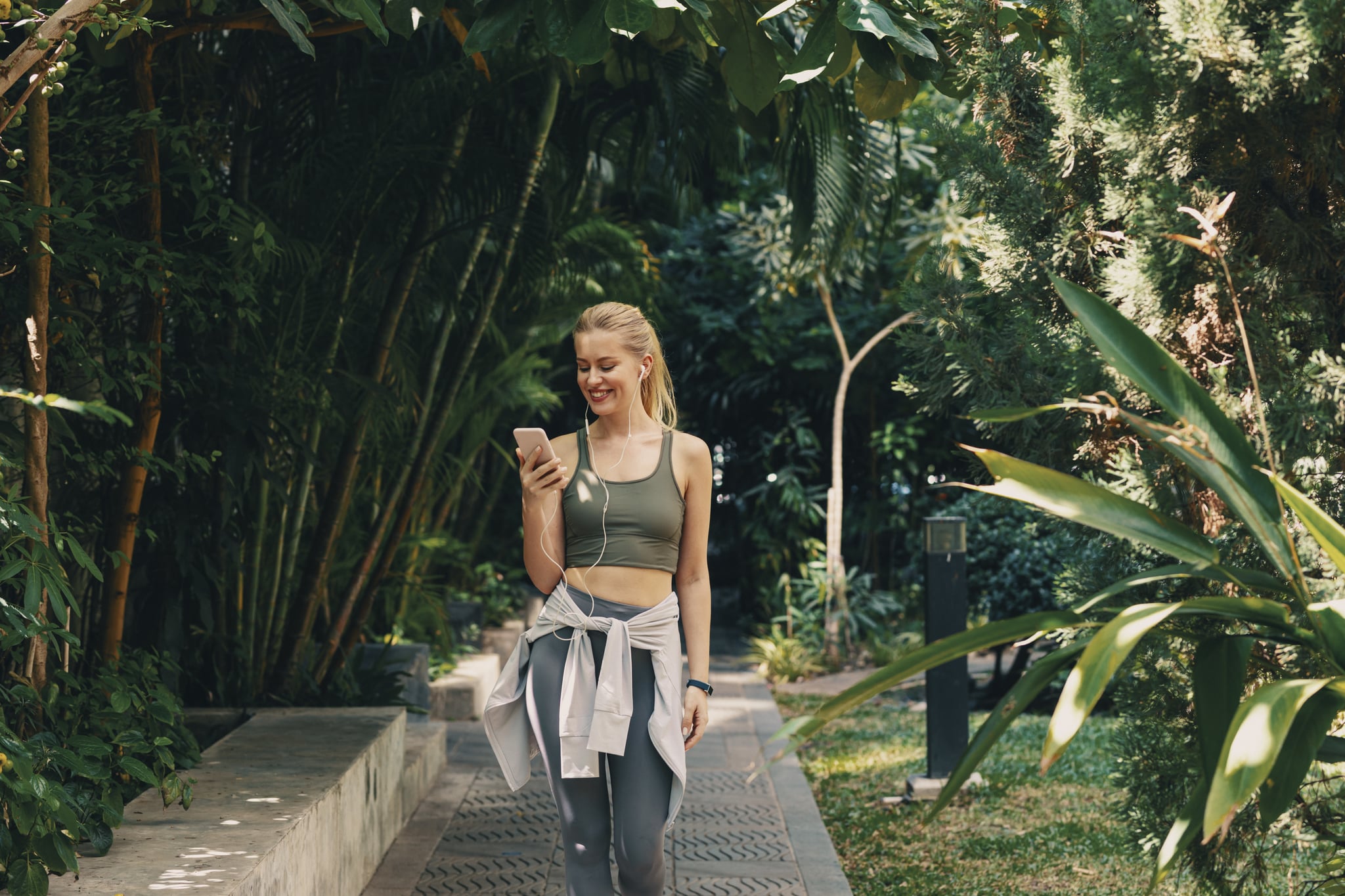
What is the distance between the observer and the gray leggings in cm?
262

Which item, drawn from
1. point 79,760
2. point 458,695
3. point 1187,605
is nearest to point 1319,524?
point 1187,605

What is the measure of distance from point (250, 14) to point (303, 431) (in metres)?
1.82

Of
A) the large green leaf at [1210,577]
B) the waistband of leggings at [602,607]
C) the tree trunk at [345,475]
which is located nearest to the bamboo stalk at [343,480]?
the tree trunk at [345,475]

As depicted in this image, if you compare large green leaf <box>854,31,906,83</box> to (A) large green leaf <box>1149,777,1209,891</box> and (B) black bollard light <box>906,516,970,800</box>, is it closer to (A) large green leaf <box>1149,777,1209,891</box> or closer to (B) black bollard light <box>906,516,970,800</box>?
(A) large green leaf <box>1149,777,1209,891</box>

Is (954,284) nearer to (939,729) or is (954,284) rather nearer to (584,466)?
(584,466)

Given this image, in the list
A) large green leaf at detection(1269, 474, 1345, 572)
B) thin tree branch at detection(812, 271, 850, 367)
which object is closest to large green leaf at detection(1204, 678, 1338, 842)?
large green leaf at detection(1269, 474, 1345, 572)

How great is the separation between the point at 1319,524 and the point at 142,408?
3.06 m

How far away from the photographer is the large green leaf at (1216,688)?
5.65 ft

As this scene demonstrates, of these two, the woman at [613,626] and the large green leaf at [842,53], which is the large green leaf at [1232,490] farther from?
the large green leaf at [842,53]

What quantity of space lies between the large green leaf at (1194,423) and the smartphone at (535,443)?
1224 mm

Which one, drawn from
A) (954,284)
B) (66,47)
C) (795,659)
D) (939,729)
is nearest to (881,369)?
(795,659)

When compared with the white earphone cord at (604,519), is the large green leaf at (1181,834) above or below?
below

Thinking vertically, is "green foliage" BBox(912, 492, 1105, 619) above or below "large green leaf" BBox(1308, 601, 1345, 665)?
below

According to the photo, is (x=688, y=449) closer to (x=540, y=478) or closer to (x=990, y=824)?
(x=540, y=478)
